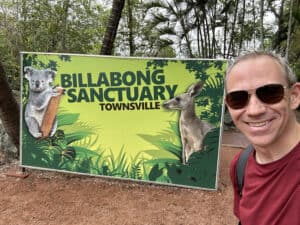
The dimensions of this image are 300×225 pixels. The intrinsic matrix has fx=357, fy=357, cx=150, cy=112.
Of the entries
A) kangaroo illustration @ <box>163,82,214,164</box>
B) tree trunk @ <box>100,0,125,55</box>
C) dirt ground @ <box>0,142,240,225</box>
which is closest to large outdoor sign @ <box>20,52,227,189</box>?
kangaroo illustration @ <box>163,82,214,164</box>

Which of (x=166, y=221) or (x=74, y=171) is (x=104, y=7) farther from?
(x=166, y=221)

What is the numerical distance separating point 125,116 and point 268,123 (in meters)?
2.86

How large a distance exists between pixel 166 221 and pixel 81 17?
8.09 metres

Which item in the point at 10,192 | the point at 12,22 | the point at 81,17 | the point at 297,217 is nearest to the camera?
the point at 297,217

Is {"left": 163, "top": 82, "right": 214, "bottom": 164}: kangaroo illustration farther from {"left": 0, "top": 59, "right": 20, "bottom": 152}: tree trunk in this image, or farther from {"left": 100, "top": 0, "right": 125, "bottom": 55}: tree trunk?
{"left": 0, "top": 59, "right": 20, "bottom": 152}: tree trunk

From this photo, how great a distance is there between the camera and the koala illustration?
393 cm

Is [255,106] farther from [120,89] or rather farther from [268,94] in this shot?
[120,89]

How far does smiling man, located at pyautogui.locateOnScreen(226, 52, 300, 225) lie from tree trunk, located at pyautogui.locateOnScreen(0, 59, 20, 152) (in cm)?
336

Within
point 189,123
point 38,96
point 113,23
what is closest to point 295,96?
point 189,123

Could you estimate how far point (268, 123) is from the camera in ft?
3.41

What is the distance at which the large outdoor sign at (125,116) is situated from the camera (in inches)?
145

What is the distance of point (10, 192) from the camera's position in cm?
375

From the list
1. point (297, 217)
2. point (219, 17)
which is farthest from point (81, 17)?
point (297, 217)

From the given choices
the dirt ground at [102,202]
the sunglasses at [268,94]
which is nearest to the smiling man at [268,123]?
the sunglasses at [268,94]
